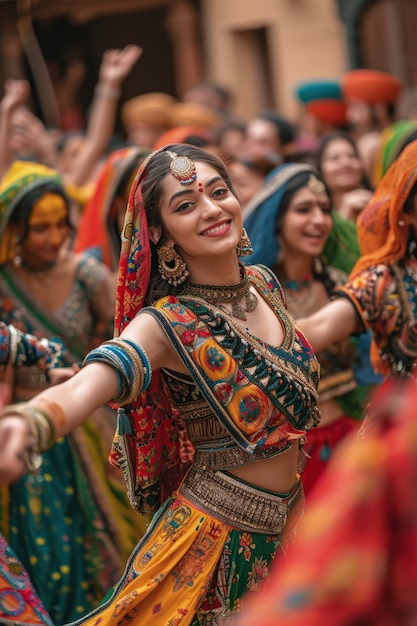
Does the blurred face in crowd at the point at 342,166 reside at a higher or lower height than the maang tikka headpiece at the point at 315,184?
lower

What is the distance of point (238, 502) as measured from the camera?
333 centimetres

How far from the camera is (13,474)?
2482mm

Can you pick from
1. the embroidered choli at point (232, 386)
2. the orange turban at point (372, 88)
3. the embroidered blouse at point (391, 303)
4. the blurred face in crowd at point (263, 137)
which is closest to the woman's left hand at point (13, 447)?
the embroidered choli at point (232, 386)

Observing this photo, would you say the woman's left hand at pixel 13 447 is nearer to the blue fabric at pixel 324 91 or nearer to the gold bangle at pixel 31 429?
the gold bangle at pixel 31 429

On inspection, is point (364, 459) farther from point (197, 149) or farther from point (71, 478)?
point (71, 478)

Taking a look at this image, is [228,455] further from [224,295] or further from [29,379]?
[29,379]

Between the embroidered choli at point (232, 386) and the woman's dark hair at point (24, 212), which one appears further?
the woman's dark hair at point (24, 212)

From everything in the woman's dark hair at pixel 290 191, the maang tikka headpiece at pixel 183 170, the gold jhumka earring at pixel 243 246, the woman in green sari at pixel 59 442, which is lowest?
the woman in green sari at pixel 59 442

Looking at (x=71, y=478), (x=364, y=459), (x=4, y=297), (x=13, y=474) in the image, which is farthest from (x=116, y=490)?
(x=364, y=459)

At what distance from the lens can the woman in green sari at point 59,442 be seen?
499 centimetres

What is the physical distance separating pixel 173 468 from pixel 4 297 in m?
1.88

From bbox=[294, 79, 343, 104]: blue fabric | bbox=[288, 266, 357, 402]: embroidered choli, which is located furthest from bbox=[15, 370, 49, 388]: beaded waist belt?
bbox=[294, 79, 343, 104]: blue fabric

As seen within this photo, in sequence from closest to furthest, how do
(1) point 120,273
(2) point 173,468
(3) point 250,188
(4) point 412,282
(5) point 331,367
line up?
(1) point 120,273, (2) point 173,468, (4) point 412,282, (5) point 331,367, (3) point 250,188

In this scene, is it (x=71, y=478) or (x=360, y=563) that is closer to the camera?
(x=360, y=563)
